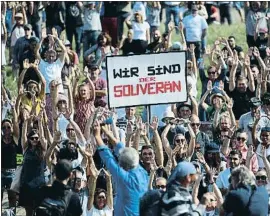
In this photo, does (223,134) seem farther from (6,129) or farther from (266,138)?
(6,129)

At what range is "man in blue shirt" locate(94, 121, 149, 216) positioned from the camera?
47.1 ft

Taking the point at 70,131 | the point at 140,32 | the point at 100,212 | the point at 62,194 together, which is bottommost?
the point at 100,212

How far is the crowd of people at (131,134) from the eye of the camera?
45.6 feet

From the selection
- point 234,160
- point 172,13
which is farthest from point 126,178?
point 172,13

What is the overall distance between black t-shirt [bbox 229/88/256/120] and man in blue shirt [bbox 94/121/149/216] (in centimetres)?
647

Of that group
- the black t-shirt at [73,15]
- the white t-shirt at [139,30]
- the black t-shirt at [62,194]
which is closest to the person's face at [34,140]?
the black t-shirt at [62,194]

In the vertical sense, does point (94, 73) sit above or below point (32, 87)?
above

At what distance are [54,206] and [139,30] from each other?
1311 centimetres

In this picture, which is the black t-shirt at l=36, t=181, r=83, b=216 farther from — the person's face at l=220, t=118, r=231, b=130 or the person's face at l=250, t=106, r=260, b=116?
the person's face at l=250, t=106, r=260, b=116

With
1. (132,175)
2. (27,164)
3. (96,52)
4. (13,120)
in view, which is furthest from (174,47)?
(132,175)

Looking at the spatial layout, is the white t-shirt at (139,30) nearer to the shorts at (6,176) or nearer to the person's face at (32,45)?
the person's face at (32,45)

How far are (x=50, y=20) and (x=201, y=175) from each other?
12434 millimetres

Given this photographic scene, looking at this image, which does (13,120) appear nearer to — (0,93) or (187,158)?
(0,93)

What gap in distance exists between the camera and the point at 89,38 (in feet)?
89.9
